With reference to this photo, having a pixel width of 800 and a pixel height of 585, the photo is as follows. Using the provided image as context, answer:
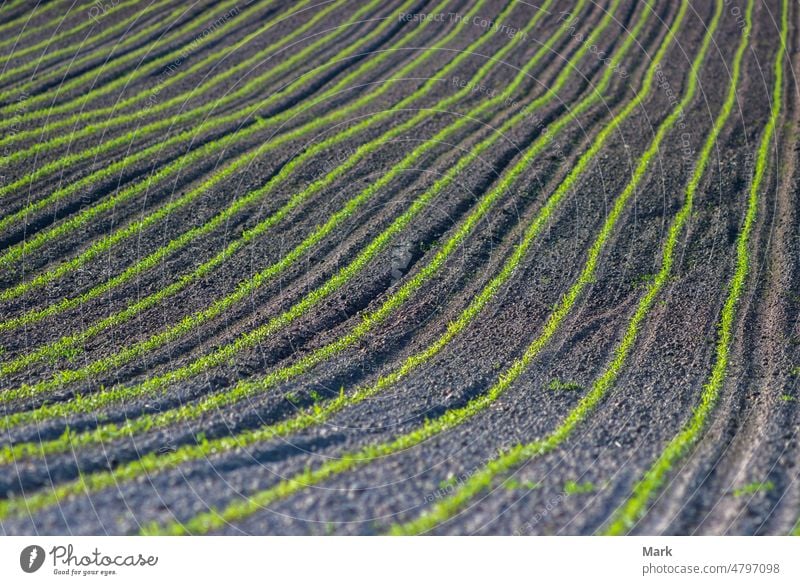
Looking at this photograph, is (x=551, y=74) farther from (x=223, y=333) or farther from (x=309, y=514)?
(x=309, y=514)

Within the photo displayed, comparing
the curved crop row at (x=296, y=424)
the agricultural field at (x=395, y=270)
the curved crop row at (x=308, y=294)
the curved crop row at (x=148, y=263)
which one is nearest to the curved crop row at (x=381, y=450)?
the agricultural field at (x=395, y=270)

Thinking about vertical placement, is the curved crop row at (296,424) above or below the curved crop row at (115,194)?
below

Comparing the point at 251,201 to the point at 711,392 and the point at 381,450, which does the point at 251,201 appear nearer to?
the point at 381,450

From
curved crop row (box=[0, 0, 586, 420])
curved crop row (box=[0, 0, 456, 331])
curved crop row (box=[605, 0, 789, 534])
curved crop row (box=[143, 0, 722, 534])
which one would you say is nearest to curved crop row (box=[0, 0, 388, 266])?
curved crop row (box=[0, 0, 456, 331])

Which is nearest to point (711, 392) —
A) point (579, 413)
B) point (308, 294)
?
point (579, 413)

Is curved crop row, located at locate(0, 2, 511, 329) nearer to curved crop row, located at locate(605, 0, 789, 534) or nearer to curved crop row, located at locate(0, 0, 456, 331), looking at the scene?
curved crop row, located at locate(0, 0, 456, 331)

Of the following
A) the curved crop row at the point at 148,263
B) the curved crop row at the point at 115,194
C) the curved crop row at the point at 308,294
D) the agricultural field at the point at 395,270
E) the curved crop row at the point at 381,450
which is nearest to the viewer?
the curved crop row at the point at 381,450

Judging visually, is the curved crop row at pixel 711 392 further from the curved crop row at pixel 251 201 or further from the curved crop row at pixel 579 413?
the curved crop row at pixel 251 201
